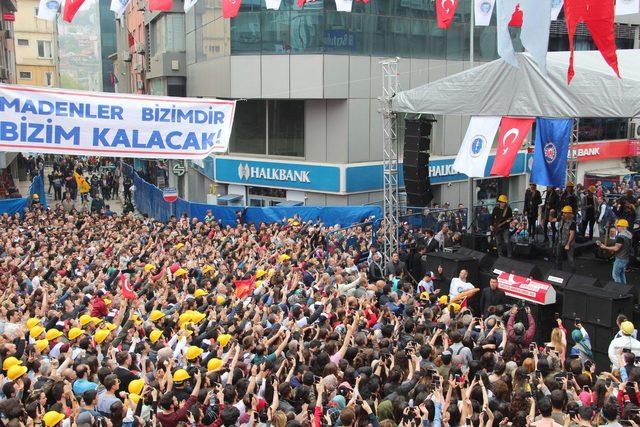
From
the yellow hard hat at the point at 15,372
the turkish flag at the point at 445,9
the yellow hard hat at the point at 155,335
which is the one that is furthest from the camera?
the turkish flag at the point at 445,9

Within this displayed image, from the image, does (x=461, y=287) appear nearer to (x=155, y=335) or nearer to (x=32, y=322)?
(x=155, y=335)

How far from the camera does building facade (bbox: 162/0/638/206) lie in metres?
25.6

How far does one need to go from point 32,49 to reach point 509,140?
74.8 metres

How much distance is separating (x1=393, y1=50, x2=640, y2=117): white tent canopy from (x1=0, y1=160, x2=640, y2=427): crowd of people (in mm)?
3813

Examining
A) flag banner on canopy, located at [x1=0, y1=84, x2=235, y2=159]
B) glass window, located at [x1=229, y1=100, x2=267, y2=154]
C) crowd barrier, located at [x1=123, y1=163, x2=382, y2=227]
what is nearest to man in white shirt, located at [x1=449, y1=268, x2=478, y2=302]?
flag banner on canopy, located at [x1=0, y1=84, x2=235, y2=159]

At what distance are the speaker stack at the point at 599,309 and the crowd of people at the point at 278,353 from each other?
42 cm

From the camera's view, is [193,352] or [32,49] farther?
[32,49]

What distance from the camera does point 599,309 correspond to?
38.7 ft

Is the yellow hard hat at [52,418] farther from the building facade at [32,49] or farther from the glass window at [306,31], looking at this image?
the building facade at [32,49]

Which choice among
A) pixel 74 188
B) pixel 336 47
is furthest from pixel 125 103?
pixel 74 188

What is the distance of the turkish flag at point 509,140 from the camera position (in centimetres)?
1526

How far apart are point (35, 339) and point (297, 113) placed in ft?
61.7

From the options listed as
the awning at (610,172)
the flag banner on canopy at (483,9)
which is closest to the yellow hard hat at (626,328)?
the flag banner on canopy at (483,9)

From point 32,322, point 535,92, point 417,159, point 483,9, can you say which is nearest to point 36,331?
point 32,322
